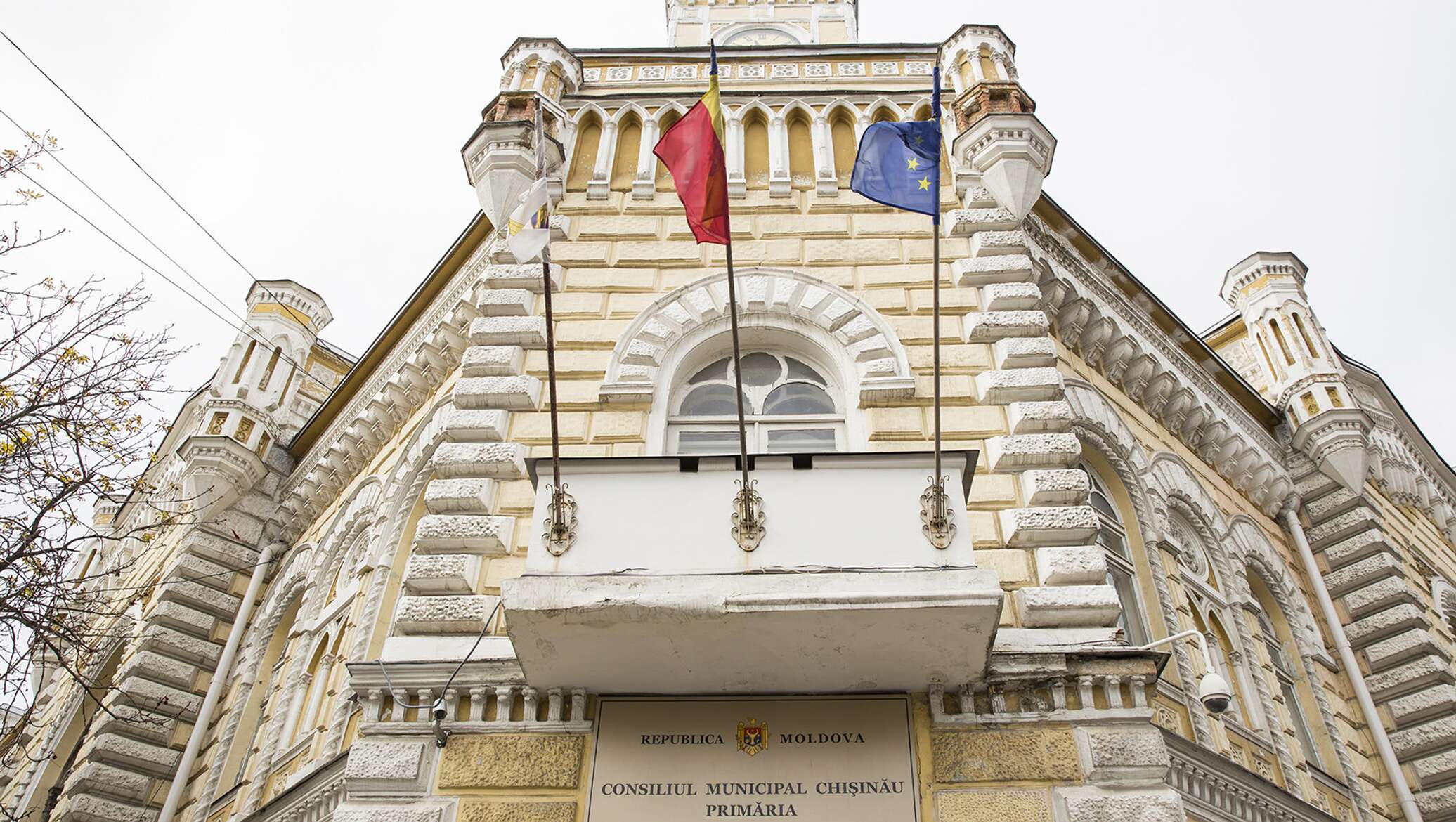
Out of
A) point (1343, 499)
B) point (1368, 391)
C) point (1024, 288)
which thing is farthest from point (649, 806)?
point (1368, 391)

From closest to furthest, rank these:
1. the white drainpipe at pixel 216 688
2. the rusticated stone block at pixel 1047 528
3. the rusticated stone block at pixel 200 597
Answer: the rusticated stone block at pixel 1047 528, the white drainpipe at pixel 216 688, the rusticated stone block at pixel 200 597

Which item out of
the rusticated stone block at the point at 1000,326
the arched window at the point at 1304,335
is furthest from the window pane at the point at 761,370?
the arched window at the point at 1304,335

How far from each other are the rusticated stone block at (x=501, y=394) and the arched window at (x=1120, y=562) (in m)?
5.27

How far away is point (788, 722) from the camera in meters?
7.37

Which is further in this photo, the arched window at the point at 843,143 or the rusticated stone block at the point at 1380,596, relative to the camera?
the rusticated stone block at the point at 1380,596

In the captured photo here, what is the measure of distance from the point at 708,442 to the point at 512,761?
3.23m

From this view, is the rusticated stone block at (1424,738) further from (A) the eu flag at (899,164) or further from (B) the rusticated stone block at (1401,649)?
(A) the eu flag at (899,164)

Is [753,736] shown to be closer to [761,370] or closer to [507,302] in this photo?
[761,370]

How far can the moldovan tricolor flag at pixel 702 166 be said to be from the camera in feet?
25.7

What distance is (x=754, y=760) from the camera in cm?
719

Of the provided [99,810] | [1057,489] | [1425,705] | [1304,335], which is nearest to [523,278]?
[1057,489]

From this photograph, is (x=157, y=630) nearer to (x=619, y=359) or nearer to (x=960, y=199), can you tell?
(x=619, y=359)

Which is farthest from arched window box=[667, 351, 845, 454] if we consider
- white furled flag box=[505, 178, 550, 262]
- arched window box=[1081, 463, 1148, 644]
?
arched window box=[1081, 463, 1148, 644]

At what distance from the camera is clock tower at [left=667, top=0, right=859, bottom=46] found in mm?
17484
